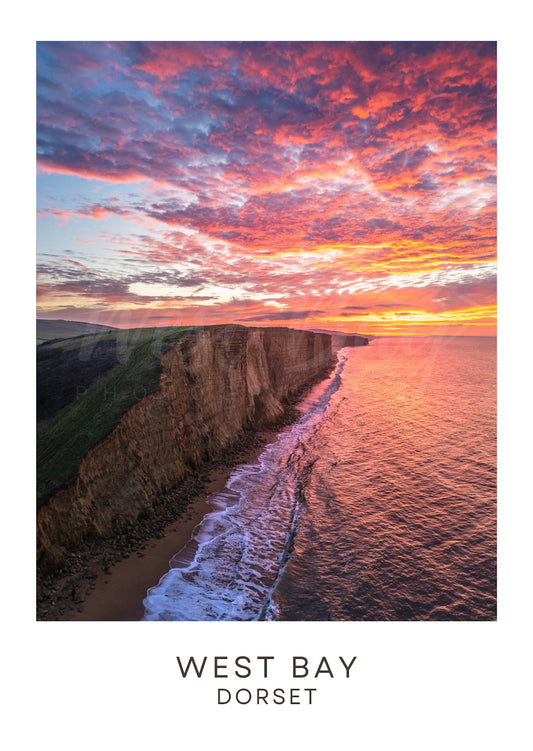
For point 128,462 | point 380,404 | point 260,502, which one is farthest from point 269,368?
point 128,462

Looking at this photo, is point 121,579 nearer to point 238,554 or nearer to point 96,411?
point 238,554

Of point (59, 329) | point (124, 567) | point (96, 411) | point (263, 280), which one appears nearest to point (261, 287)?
point (263, 280)

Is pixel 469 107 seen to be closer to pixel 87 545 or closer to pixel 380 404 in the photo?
pixel 87 545

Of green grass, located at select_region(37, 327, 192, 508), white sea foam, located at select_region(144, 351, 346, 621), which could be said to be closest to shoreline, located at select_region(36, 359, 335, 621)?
white sea foam, located at select_region(144, 351, 346, 621)

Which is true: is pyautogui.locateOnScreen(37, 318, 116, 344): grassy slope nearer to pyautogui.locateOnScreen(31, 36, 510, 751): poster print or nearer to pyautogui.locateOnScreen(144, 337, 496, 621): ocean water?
pyautogui.locateOnScreen(31, 36, 510, 751): poster print

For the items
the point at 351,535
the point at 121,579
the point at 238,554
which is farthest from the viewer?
the point at 351,535
